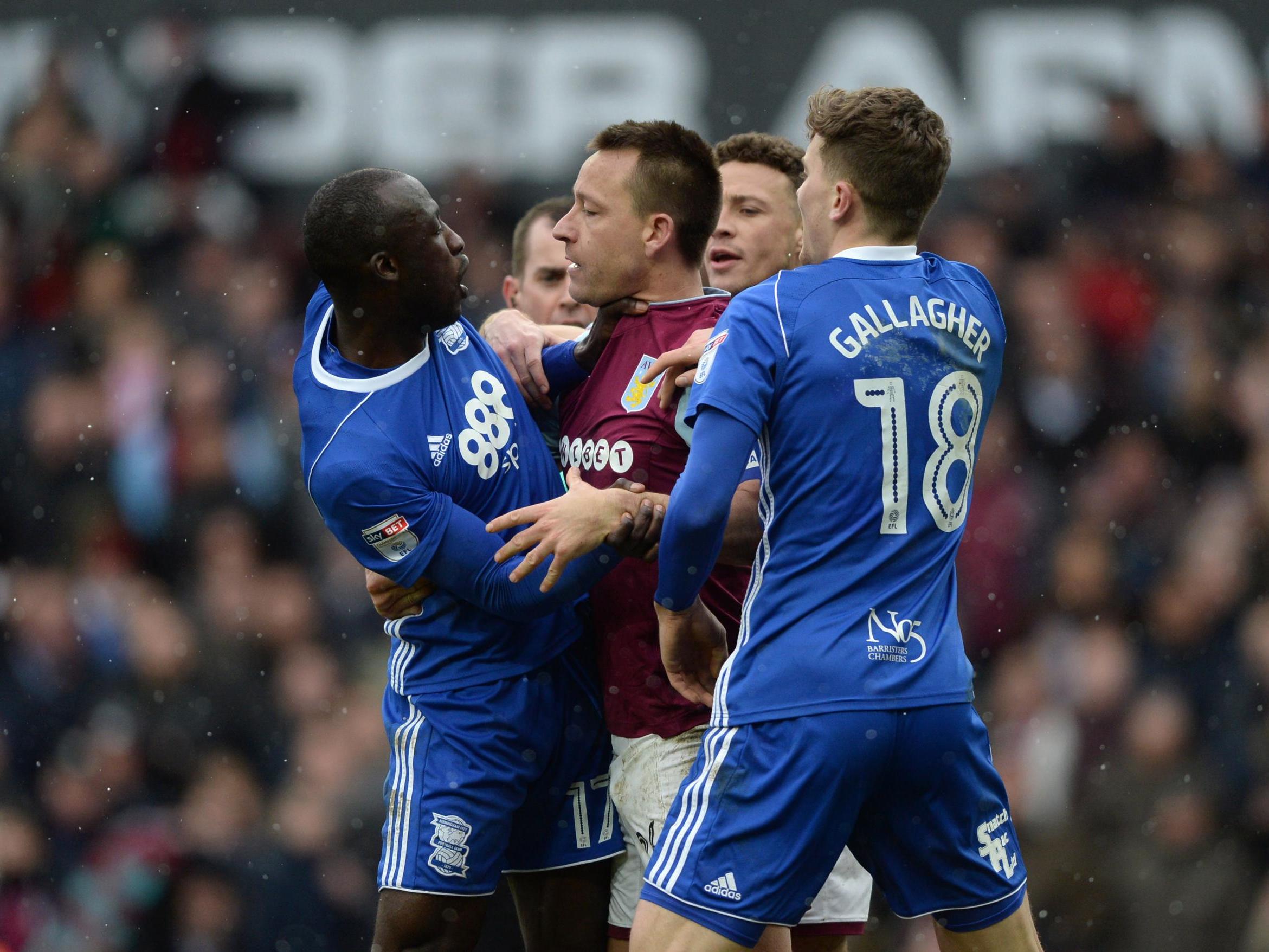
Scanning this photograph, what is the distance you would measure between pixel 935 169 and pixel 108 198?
6.10 meters

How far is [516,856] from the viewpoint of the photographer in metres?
3.60

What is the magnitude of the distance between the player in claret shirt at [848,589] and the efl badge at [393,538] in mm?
617

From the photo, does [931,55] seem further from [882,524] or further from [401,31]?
[882,524]

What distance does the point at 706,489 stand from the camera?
2.79 metres

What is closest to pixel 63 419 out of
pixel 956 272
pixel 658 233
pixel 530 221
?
pixel 530 221

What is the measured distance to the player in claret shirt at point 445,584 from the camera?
10.7ft

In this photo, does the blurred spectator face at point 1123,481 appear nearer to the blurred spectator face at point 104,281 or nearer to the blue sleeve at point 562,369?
the blue sleeve at point 562,369

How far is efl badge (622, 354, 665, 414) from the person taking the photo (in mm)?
3383

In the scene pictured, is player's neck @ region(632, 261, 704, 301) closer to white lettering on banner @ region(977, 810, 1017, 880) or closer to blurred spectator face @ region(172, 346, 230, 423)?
white lettering on banner @ region(977, 810, 1017, 880)

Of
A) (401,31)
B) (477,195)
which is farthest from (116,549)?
(401,31)

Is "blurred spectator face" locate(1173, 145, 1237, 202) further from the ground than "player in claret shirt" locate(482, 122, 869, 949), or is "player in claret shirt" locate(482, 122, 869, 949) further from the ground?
"blurred spectator face" locate(1173, 145, 1237, 202)

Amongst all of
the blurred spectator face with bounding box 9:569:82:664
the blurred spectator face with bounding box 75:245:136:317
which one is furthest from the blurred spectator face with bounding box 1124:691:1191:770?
the blurred spectator face with bounding box 75:245:136:317

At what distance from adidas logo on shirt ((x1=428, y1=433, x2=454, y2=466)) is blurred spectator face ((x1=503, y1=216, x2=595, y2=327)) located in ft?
6.00

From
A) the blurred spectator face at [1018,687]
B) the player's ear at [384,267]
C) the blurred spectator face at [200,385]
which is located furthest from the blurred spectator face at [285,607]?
the player's ear at [384,267]
